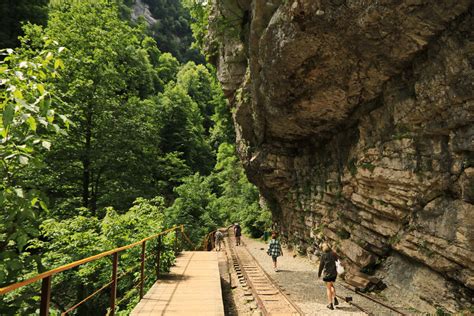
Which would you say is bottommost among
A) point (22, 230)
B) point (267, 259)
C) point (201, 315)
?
point (267, 259)

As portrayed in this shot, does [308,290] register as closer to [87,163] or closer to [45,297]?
[45,297]

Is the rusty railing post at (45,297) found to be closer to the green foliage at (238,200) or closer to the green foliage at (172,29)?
the green foliage at (238,200)

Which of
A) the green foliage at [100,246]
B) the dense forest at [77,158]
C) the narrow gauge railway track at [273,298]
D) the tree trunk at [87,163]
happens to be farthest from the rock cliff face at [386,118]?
the tree trunk at [87,163]

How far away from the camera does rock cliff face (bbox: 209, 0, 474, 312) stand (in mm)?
7523

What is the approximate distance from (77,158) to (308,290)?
12.0m

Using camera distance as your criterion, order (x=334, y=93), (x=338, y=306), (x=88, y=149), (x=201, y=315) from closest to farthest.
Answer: (x=201, y=315)
(x=338, y=306)
(x=334, y=93)
(x=88, y=149)

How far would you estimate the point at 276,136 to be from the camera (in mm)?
17344

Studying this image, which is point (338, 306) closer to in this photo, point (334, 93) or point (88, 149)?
point (334, 93)

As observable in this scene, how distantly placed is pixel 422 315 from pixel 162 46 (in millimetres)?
79551

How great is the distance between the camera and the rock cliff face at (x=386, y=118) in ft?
Answer: 24.7

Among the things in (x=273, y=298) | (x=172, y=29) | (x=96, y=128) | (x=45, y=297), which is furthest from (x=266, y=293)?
(x=172, y=29)

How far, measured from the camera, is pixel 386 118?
10258 mm

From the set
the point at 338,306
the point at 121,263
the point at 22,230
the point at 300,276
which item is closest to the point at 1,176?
the point at 22,230

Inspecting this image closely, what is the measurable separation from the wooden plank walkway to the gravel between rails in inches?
114
